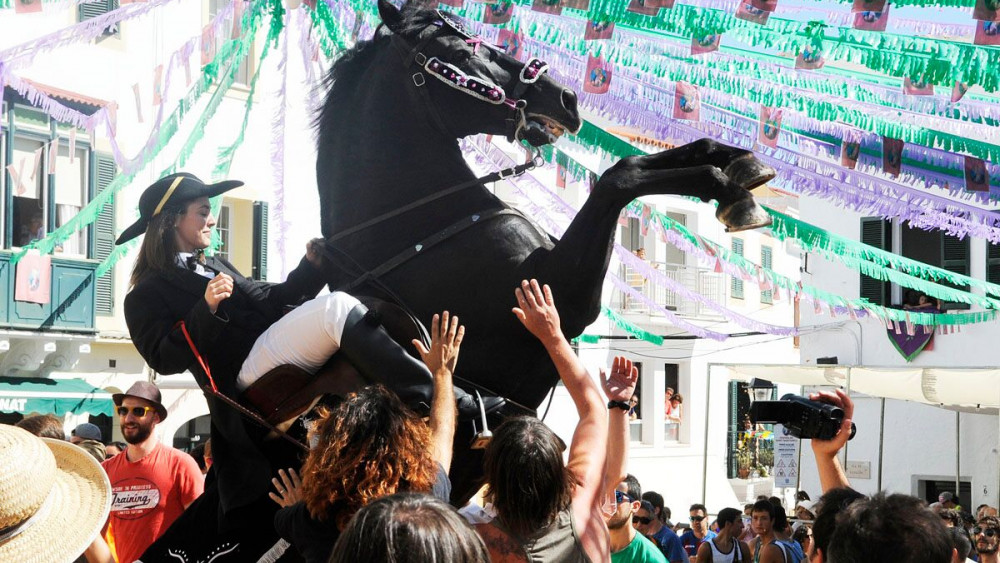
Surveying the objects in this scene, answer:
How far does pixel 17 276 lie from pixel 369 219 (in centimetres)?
1370

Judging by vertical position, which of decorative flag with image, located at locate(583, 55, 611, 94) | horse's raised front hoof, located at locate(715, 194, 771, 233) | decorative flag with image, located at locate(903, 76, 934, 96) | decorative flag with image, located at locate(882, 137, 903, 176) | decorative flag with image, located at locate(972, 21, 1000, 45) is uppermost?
decorative flag with image, located at locate(583, 55, 611, 94)

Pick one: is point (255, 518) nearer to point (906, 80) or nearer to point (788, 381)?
point (906, 80)

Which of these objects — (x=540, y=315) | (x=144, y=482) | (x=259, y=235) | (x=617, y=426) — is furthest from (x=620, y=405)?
(x=259, y=235)

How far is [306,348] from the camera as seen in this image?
13.3ft

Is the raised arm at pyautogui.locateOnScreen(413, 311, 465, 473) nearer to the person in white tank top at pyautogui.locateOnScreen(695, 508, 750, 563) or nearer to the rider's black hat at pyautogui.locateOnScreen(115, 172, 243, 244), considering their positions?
the rider's black hat at pyautogui.locateOnScreen(115, 172, 243, 244)

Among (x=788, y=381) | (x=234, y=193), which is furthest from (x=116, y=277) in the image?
(x=788, y=381)

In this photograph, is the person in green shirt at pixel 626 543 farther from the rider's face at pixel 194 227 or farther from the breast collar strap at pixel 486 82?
the rider's face at pixel 194 227

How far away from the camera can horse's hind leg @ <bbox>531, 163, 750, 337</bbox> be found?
13.1 feet

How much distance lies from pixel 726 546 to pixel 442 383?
18.4 ft

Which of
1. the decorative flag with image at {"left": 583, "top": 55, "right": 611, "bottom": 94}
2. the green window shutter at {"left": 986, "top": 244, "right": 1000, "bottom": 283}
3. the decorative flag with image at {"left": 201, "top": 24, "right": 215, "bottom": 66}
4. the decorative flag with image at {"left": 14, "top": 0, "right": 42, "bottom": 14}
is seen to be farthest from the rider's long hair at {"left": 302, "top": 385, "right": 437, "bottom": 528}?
the green window shutter at {"left": 986, "top": 244, "right": 1000, "bottom": 283}

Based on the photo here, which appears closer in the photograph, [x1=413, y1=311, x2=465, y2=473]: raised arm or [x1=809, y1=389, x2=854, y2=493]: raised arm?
[x1=413, y1=311, x2=465, y2=473]: raised arm

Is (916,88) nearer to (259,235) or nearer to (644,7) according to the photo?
(644,7)

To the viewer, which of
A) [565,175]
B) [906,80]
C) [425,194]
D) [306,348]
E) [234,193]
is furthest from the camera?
[234,193]

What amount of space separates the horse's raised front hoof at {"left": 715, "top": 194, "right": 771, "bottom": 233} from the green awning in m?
13.7
